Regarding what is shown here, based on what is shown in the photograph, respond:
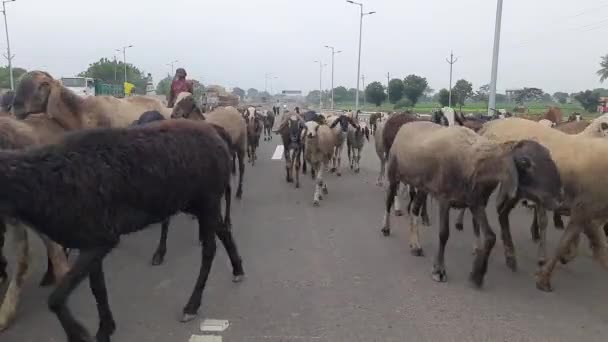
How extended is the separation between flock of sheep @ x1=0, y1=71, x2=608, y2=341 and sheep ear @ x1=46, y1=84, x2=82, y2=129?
0.02 metres

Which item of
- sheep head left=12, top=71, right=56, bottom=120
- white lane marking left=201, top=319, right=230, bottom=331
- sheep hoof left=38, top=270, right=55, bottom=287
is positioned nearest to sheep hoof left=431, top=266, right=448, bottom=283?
white lane marking left=201, top=319, right=230, bottom=331

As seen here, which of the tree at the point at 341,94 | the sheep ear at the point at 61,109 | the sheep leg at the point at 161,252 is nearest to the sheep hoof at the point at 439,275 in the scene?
the sheep leg at the point at 161,252

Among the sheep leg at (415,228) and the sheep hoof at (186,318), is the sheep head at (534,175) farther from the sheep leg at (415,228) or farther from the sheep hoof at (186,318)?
the sheep hoof at (186,318)

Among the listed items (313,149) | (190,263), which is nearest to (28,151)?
(190,263)

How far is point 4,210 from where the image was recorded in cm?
384

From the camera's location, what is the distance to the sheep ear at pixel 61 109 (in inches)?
297

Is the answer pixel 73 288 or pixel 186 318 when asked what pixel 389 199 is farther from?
pixel 73 288

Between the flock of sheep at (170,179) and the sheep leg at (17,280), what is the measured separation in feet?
0.04

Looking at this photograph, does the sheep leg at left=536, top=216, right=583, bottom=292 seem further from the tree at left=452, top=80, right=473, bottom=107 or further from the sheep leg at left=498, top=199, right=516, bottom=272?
the tree at left=452, top=80, right=473, bottom=107

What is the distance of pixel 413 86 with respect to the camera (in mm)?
70625

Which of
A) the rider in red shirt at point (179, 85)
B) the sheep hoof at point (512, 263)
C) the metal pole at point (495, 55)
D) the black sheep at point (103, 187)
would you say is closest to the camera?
the black sheep at point (103, 187)

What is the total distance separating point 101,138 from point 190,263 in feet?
9.78

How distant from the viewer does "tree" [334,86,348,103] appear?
132m

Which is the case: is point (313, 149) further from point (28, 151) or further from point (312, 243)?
point (28, 151)
